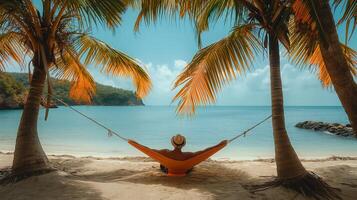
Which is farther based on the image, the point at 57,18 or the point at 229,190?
the point at 57,18

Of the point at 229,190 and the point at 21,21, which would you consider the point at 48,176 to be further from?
the point at 229,190

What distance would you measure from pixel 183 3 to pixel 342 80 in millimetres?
1817

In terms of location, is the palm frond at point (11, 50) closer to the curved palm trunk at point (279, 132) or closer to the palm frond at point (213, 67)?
the palm frond at point (213, 67)

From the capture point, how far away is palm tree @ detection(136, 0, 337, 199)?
9.57 feet

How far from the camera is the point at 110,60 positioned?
4.61 metres

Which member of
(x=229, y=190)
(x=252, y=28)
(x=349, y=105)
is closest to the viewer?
(x=349, y=105)

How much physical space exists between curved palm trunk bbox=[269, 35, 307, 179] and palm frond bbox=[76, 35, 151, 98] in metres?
2.27

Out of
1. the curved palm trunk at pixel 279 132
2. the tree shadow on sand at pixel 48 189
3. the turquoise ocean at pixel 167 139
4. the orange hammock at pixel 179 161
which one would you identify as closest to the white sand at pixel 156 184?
the tree shadow on sand at pixel 48 189

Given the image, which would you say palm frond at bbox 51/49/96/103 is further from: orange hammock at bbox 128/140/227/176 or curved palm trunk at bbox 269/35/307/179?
curved palm trunk at bbox 269/35/307/179

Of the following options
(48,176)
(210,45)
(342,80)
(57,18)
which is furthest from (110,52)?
(342,80)

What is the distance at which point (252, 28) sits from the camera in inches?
136

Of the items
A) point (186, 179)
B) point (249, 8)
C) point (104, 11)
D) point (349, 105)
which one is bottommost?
point (186, 179)

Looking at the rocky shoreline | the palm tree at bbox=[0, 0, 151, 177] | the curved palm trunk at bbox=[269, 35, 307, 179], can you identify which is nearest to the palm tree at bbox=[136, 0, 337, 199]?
the curved palm trunk at bbox=[269, 35, 307, 179]

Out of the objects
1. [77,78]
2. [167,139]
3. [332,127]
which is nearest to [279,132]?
[77,78]
